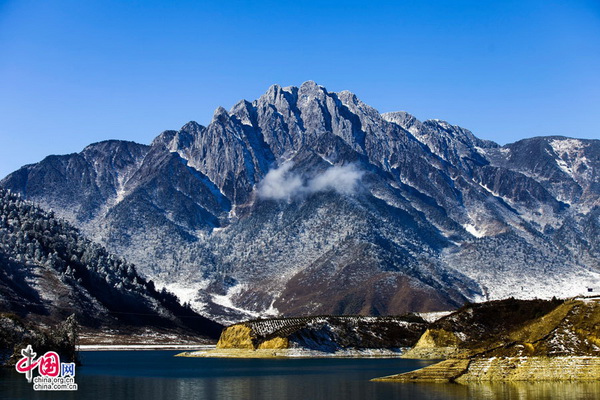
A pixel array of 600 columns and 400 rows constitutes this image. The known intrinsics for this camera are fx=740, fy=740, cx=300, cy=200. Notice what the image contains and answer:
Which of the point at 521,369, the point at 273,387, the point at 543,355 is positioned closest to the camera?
the point at 543,355

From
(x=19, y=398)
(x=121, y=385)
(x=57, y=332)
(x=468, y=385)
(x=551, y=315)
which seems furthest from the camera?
(x=57, y=332)

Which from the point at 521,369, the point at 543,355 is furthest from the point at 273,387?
the point at 543,355

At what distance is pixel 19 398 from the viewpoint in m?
98.1

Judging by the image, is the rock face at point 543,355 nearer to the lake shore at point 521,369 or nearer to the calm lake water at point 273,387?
the lake shore at point 521,369

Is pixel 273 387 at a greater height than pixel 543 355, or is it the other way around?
pixel 543 355

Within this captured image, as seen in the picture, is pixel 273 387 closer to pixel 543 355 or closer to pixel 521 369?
pixel 521 369

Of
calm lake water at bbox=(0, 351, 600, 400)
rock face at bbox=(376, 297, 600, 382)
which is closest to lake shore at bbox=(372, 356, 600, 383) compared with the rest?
rock face at bbox=(376, 297, 600, 382)

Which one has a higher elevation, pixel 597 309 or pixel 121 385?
pixel 597 309

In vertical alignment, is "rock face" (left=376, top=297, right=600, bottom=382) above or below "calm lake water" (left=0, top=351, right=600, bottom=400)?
above

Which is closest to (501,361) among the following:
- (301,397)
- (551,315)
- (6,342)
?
(551,315)

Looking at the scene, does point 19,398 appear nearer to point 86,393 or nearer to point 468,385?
point 86,393

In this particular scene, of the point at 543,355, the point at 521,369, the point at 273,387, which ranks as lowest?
the point at 273,387

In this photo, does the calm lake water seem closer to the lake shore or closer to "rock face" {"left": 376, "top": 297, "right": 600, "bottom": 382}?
the lake shore

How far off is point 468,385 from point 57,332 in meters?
93.0
